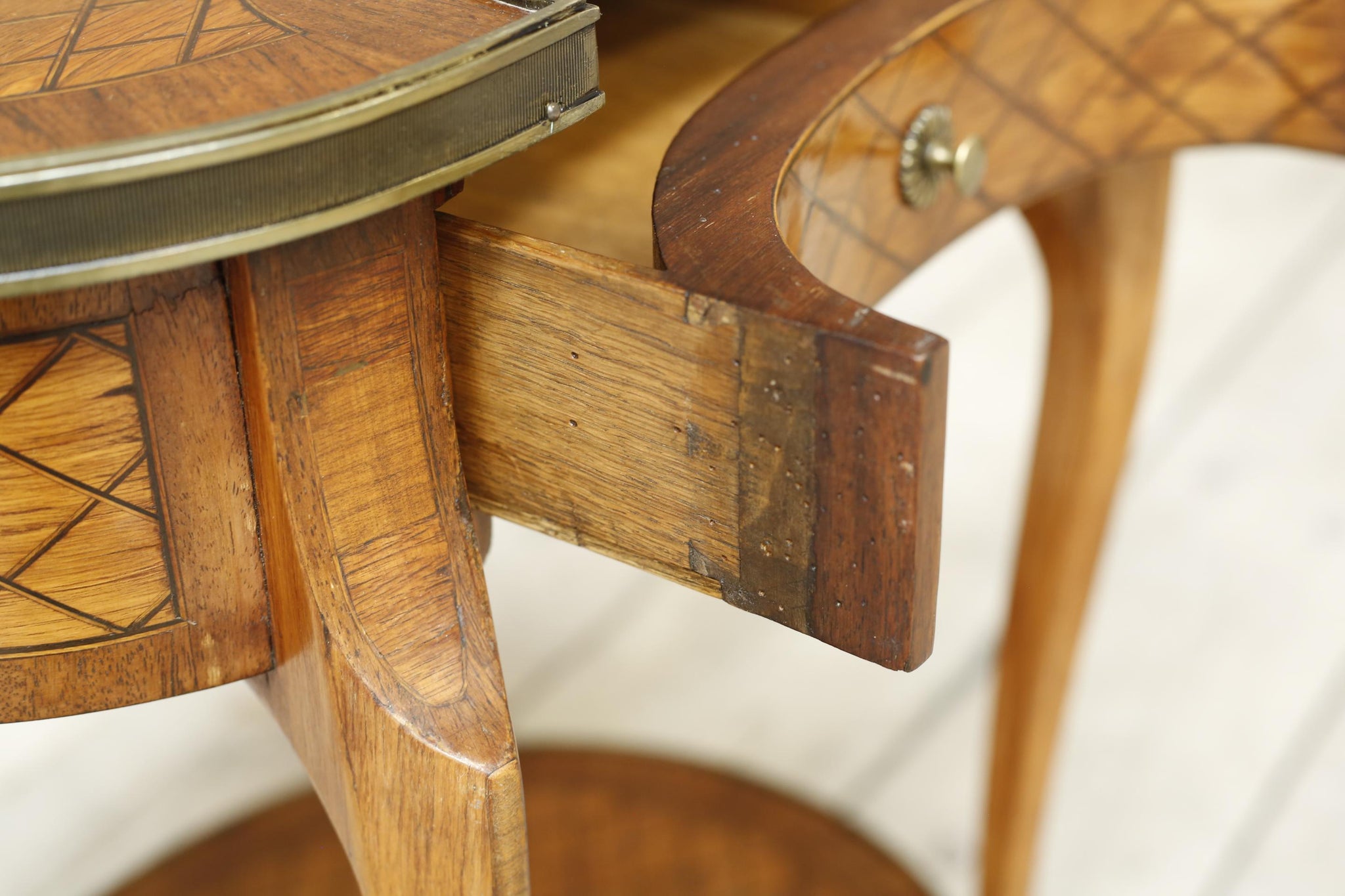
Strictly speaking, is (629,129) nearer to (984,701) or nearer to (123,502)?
(123,502)

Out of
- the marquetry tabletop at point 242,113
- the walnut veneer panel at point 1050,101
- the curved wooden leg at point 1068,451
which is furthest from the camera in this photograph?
the curved wooden leg at point 1068,451

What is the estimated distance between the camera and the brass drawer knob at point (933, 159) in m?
0.47

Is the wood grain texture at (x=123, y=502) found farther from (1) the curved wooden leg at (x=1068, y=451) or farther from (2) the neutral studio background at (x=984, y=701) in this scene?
(2) the neutral studio background at (x=984, y=701)

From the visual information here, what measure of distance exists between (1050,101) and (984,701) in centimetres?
68

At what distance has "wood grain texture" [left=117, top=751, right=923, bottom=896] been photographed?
869mm

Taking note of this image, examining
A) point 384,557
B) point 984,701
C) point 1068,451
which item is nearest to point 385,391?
point 384,557

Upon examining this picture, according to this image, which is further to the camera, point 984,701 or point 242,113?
point 984,701

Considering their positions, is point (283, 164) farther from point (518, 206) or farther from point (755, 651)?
point (755, 651)

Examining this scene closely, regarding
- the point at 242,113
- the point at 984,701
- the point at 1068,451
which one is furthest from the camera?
the point at 984,701

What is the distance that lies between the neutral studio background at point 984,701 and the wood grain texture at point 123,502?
63 cm

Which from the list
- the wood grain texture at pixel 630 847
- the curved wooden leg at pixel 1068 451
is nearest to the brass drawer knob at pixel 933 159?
the curved wooden leg at pixel 1068 451

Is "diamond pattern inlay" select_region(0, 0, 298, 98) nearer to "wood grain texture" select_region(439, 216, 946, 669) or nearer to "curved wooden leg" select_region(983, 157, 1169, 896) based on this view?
"wood grain texture" select_region(439, 216, 946, 669)

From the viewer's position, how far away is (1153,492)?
1312mm

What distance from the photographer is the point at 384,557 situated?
348 millimetres
